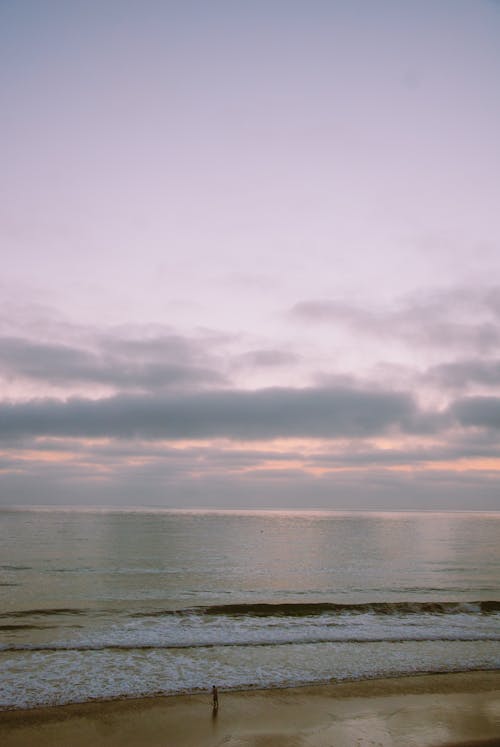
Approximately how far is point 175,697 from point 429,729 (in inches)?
289

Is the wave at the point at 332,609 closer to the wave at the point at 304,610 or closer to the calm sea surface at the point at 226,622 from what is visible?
the wave at the point at 304,610

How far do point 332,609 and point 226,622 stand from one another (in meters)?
7.24

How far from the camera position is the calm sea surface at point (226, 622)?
59.7 feet

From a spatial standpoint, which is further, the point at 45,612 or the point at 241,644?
the point at 45,612

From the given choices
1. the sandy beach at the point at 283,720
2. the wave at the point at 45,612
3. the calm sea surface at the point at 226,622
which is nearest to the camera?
the sandy beach at the point at 283,720

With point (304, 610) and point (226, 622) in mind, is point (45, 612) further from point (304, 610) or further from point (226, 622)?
point (304, 610)

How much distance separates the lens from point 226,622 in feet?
89.9

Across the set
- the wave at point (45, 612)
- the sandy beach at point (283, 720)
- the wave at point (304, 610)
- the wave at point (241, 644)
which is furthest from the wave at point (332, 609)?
the sandy beach at point (283, 720)

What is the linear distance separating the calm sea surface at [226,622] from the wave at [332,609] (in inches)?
4.7

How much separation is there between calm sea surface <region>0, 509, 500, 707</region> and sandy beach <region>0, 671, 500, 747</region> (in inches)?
47.5

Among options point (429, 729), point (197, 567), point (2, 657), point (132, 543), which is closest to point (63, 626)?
point (2, 657)

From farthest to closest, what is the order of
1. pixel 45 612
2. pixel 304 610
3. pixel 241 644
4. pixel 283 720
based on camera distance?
pixel 304 610
pixel 45 612
pixel 241 644
pixel 283 720

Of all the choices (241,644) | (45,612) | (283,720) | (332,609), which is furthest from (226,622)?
(283,720)

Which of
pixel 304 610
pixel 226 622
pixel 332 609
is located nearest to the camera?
pixel 226 622
